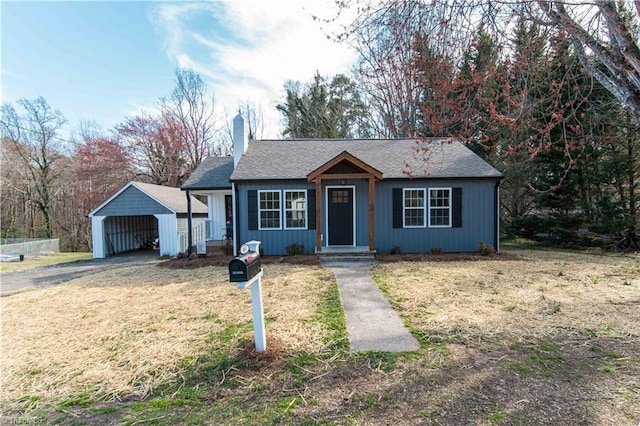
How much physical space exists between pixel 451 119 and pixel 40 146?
2878 cm

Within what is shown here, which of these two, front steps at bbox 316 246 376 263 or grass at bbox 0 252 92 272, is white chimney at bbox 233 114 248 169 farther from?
grass at bbox 0 252 92 272

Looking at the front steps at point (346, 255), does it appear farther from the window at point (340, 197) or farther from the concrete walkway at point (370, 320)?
the concrete walkway at point (370, 320)

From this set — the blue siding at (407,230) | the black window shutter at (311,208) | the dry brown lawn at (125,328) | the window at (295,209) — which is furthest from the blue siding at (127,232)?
the black window shutter at (311,208)

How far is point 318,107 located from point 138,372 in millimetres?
22421

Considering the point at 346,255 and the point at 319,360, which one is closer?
the point at 319,360

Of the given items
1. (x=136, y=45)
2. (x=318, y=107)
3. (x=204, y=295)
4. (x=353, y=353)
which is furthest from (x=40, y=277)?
(x=318, y=107)

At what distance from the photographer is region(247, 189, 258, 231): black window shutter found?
1050 cm

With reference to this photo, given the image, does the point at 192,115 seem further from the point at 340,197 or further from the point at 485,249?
the point at 485,249

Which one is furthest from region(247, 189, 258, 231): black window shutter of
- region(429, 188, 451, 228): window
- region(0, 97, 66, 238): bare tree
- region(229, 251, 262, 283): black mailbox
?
region(0, 97, 66, 238): bare tree

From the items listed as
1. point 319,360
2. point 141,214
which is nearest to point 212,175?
point 141,214

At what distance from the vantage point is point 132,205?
13562 mm

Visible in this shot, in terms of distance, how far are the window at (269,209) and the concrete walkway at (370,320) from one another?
13.4ft

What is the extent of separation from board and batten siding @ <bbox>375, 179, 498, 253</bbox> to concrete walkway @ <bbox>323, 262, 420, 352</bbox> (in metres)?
3.75

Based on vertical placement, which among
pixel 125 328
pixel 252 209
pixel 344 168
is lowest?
pixel 125 328
